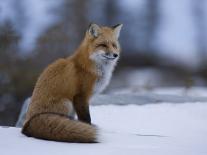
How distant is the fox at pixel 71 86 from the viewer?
473 cm

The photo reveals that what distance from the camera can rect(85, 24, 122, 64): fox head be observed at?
5.74 m

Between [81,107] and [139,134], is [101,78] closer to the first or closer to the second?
[81,107]

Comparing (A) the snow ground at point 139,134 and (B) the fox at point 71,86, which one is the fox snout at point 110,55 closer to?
(B) the fox at point 71,86

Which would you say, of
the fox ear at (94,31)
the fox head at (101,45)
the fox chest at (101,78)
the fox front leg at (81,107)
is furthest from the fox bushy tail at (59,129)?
the fox ear at (94,31)

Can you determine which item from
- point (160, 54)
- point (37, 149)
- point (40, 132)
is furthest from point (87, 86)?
point (160, 54)

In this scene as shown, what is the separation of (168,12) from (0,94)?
39.2 feet

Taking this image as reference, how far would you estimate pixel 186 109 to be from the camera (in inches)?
288

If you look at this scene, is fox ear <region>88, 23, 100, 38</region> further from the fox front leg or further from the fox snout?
the fox front leg

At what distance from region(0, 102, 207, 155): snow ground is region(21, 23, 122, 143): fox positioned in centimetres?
17

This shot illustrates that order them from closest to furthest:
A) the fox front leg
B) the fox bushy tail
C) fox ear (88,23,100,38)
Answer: the fox bushy tail < the fox front leg < fox ear (88,23,100,38)

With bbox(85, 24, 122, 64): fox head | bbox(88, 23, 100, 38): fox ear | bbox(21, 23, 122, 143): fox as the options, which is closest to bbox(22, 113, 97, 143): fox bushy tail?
bbox(21, 23, 122, 143): fox

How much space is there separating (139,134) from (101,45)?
1.15 m

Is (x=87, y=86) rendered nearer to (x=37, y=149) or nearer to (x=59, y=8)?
(x=37, y=149)

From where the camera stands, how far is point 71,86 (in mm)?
5430
